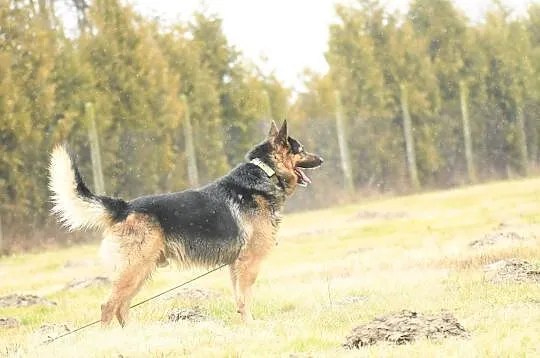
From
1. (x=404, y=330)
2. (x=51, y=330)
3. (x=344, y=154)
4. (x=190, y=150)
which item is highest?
(x=190, y=150)

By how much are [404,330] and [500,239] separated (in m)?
6.46

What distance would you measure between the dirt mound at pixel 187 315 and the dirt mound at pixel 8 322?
160cm

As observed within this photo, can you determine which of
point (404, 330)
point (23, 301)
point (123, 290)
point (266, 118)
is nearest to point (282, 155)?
point (123, 290)

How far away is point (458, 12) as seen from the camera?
102 feet

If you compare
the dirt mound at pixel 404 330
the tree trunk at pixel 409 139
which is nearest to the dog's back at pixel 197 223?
the dirt mound at pixel 404 330

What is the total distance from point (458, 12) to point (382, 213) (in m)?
13.8

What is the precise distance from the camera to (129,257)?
7.74 metres

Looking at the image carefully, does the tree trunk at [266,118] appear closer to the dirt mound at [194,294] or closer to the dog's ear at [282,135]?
the dirt mound at [194,294]

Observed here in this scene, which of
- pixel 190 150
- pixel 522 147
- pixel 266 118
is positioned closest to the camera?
pixel 190 150

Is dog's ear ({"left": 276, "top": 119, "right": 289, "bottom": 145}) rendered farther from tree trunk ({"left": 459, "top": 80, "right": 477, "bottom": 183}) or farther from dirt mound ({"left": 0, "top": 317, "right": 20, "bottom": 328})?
tree trunk ({"left": 459, "top": 80, "right": 477, "bottom": 183})

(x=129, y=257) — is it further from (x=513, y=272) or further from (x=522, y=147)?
(x=522, y=147)

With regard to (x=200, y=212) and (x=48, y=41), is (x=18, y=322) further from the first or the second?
(x=48, y=41)

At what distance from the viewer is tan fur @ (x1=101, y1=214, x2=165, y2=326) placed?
7719 mm

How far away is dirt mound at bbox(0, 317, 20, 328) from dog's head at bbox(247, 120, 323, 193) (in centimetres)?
285
